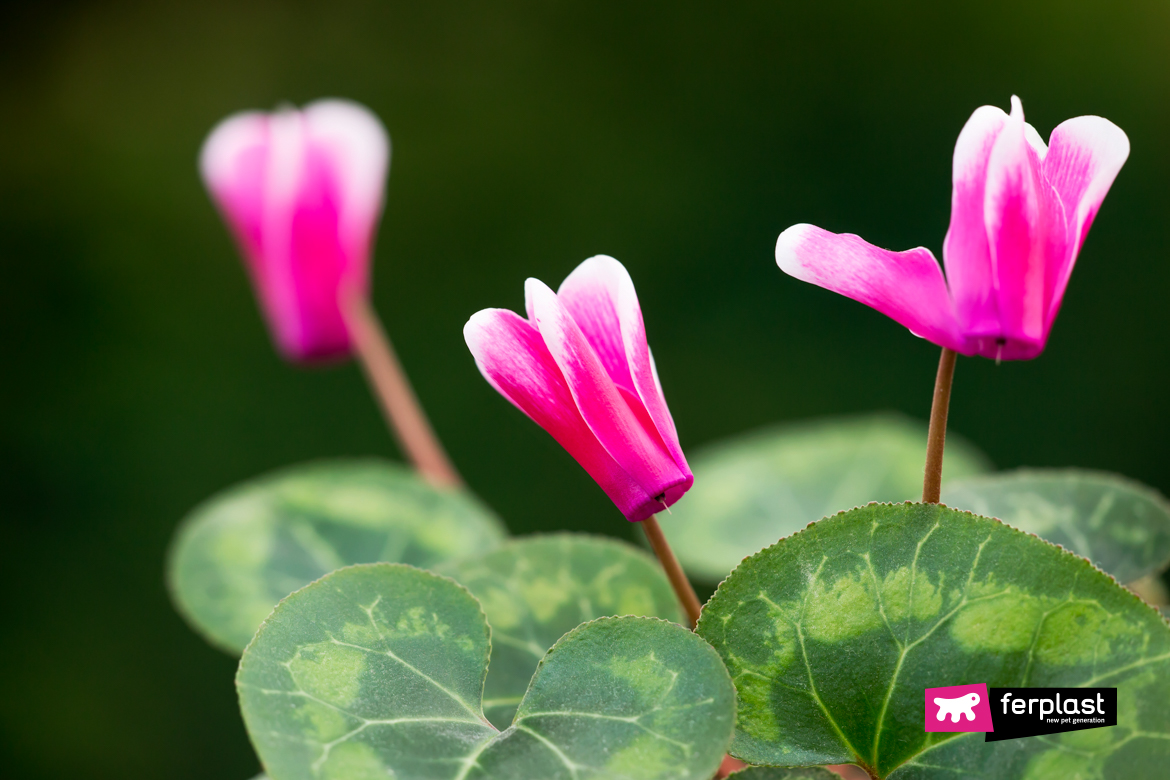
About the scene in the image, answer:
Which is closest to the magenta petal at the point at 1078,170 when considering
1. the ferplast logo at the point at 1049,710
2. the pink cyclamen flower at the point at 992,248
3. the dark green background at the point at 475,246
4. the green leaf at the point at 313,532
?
the pink cyclamen flower at the point at 992,248

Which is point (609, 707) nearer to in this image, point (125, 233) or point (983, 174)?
point (983, 174)

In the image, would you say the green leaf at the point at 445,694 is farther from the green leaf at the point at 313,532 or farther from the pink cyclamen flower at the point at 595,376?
the green leaf at the point at 313,532

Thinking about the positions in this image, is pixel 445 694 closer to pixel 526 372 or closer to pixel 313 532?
pixel 526 372

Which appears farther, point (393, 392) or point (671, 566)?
point (393, 392)

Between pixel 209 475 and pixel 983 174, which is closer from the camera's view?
pixel 983 174

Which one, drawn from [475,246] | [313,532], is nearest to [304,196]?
[313,532]

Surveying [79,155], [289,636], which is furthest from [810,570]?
[79,155]
